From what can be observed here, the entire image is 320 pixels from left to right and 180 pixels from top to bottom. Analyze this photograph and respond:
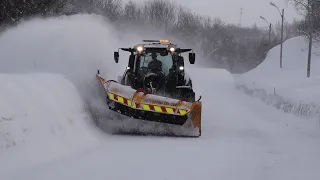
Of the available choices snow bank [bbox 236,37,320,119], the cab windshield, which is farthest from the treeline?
the cab windshield

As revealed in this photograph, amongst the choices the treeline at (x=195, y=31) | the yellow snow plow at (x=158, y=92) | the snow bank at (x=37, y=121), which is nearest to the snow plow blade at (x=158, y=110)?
the yellow snow plow at (x=158, y=92)

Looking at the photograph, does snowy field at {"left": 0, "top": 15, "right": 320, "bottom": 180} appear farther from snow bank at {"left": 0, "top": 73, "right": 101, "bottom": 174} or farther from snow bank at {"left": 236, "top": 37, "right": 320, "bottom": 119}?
snow bank at {"left": 236, "top": 37, "right": 320, "bottom": 119}

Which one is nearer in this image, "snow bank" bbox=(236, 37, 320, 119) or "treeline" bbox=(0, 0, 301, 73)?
→ "snow bank" bbox=(236, 37, 320, 119)

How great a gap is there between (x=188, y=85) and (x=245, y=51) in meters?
92.8

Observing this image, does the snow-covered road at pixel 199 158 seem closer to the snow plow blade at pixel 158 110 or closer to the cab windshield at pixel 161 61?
the snow plow blade at pixel 158 110

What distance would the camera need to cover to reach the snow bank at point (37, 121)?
6184 mm

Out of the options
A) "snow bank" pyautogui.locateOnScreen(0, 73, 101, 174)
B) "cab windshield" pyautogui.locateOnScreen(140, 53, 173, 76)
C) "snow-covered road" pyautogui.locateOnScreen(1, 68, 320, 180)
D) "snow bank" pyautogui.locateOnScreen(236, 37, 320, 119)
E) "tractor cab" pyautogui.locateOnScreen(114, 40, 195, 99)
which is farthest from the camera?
"snow bank" pyautogui.locateOnScreen(236, 37, 320, 119)

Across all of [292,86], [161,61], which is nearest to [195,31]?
[292,86]

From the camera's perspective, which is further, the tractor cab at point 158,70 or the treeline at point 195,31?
the treeline at point 195,31

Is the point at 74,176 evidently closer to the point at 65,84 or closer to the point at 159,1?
the point at 65,84

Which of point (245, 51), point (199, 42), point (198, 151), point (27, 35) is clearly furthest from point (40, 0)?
point (245, 51)

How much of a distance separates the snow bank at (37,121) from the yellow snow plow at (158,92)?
1029mm

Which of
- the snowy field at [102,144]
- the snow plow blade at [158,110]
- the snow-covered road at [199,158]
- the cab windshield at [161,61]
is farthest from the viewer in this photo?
the cab windshield at [161,61]

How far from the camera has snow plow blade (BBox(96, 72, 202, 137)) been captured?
31.1 feet
